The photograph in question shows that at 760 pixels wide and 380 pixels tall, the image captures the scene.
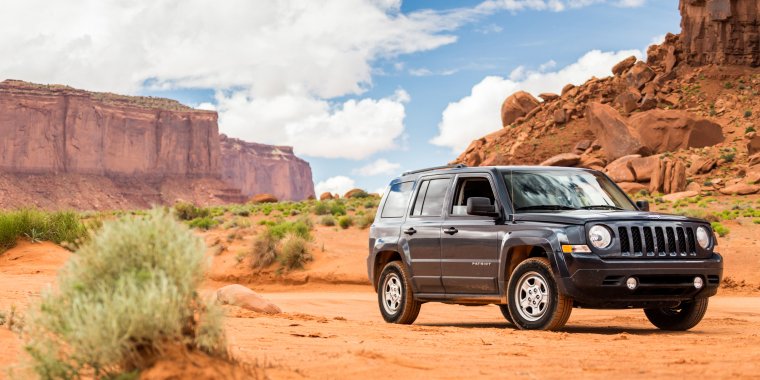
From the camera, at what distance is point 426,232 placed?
31.3 feet

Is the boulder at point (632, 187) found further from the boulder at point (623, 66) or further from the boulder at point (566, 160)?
the boulder at point (623, 66)

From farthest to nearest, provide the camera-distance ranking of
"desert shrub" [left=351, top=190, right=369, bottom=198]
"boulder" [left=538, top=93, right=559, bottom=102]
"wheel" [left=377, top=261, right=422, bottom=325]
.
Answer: "boulder" [left=538, top=93, right=559, bottom=102], "desert shrub" [left=351, top=190, right=369, bottom=198], "wheel" [left=377, top=261, right=422, bottom=325]

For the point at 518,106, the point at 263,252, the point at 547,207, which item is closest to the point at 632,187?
the point at 263,252

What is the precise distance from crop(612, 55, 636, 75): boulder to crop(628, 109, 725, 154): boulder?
675 inches

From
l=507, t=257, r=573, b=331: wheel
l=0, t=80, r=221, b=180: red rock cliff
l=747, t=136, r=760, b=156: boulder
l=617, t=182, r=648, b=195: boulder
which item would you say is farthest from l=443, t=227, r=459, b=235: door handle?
l=0, t=80, r=221, b=180: red rock cliff

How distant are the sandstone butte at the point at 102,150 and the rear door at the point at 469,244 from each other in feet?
305

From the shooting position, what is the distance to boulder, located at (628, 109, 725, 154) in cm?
5306

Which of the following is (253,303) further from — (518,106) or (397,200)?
(518,106)

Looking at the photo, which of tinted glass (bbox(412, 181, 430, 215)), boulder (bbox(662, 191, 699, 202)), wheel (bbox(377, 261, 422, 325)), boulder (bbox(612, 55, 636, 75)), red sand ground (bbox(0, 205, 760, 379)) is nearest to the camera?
red sand ground (bbox(0, 205, 760, 379))

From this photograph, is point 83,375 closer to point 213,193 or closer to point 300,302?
point 300,302

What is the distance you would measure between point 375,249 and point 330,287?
10.4 meters

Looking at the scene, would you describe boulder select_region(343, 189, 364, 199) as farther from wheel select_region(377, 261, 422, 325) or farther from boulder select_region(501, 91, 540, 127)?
wheel select_region(377, 261, 422, 325)

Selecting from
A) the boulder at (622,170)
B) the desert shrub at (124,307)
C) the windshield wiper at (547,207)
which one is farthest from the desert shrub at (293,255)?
the boulder at (622,170)

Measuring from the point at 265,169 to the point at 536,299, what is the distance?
163807 millimetres
